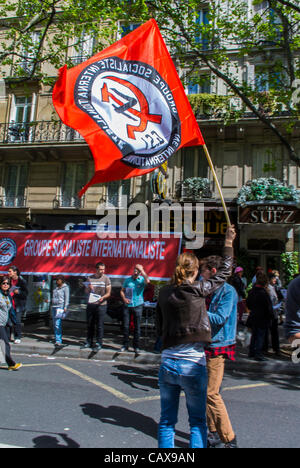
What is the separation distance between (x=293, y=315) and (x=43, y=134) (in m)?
19.1

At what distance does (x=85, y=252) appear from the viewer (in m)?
9.88

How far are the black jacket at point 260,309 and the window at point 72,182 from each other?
44.2 ft

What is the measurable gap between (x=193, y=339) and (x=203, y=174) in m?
15.9

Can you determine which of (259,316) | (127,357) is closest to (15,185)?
(127,357)

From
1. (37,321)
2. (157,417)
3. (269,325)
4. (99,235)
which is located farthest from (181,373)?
(37,321)

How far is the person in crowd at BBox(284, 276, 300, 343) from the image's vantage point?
9.69ft

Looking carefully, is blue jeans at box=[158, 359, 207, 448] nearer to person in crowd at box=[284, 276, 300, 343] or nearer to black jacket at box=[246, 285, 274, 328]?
person in crowd at box=[284, 276, 300, 343]

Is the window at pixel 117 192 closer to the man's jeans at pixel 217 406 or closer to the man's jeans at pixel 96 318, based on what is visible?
the man's jeans at pixel 96 318

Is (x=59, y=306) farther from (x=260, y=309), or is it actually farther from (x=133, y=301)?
(x=260, y=309)

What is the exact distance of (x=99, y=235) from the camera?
996 cm

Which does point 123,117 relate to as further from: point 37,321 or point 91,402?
point 37,321

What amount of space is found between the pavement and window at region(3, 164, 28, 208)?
1097 cm

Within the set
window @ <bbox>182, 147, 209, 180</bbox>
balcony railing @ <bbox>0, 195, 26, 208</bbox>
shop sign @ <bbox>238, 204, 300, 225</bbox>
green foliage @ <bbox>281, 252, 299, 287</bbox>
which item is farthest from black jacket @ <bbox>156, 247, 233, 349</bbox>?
balcony railing @ <bbox>0, 195, 26, 208</bbox>

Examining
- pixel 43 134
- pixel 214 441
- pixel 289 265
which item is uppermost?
pixel 43 134
